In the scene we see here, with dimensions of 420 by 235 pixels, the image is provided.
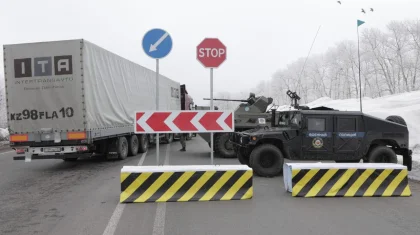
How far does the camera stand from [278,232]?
15.4ft

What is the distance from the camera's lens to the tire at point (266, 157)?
8.82 m

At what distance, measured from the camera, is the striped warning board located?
6.26 m

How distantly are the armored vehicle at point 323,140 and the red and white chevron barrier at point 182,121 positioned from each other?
7.31ft

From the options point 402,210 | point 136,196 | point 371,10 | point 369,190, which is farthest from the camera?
point 371,10

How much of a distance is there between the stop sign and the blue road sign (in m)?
0.65

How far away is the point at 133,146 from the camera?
45.8 ft

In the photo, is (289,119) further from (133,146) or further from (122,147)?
(133,146)

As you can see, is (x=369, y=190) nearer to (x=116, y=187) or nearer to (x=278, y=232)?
(x=278, y=232)

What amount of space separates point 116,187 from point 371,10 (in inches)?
333

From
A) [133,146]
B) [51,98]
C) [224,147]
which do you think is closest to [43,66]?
[51,98]

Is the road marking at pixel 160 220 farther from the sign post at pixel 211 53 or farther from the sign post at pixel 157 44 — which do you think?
the sign post at pixel 211 53

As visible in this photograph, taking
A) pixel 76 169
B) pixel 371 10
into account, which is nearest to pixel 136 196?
pixel 76 169

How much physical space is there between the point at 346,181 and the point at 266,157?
2.47 metres

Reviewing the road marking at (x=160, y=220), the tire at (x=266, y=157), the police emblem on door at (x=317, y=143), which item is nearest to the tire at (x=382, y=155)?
the police emblem on door at (x=317, y=143)
